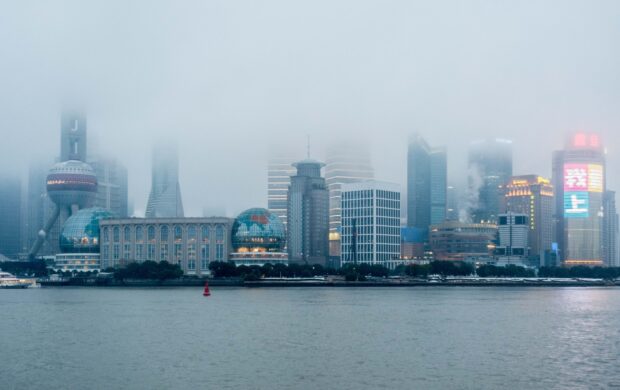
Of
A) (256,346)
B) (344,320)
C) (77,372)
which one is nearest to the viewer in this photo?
A: (77,372)

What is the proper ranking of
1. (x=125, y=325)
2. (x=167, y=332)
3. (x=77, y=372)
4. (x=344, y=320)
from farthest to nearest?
(x=344, y=320)
(x=125, y=325)
(x=167, y=332)
(x=77, y=372)

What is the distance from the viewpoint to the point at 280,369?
207ft

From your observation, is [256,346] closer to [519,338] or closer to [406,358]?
[406,358]

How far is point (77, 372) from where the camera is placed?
6212 cm

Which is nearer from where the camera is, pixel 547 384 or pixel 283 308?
pixel 547 384

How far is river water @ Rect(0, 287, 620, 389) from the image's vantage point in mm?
58438

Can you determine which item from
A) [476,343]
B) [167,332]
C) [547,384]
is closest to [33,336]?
[167,332]

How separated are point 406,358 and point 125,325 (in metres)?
40.1

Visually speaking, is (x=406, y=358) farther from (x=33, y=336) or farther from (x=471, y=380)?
(x=33, y=336)

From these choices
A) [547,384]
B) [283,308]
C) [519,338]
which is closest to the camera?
[547,384]

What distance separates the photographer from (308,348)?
76000 millimetres

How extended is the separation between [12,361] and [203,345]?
55.7 feet

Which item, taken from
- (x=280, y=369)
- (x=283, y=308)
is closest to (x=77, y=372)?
(x=280, y=369)

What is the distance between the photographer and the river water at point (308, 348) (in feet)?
192
